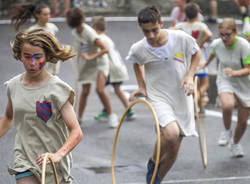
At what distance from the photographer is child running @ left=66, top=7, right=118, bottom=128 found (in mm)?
9797

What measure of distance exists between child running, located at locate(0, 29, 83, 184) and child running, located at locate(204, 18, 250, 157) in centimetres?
355

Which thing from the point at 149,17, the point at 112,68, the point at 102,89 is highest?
the point at 149,17

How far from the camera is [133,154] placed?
→ 8.47 metres

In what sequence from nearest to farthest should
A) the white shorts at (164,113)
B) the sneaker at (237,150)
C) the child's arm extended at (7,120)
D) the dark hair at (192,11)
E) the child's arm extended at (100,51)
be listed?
1. the child's arm extended at (7,120)
2. the white shorts at (164,113)
3. the sneaker at (237,150)
4. the child's arm extended at (100,51)
5. the dark hair at (192,11)

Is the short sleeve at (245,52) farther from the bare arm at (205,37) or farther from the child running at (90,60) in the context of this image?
the bare arm at (205,37)

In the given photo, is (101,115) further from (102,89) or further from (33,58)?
(33,58)

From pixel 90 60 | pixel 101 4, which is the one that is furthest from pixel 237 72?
pixel 101 4

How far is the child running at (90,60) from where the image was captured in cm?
980

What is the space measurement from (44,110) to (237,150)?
4.38 meters

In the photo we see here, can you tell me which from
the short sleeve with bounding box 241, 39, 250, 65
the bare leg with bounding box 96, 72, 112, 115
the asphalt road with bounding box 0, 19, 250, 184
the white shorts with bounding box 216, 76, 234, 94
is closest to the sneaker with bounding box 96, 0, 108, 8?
the asphalt road with bounding box 0, 19, 250, 184

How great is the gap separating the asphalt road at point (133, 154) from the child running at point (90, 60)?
454 mm

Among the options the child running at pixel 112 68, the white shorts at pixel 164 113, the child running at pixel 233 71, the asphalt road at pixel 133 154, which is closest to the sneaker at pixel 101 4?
the asphalt road at pixel 133 154

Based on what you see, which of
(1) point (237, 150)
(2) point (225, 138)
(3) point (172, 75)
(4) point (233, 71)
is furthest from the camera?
(2) point (225, 138)

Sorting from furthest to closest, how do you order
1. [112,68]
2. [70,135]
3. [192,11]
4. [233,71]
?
[192,11], [112,68], [233,71], [70,135]
